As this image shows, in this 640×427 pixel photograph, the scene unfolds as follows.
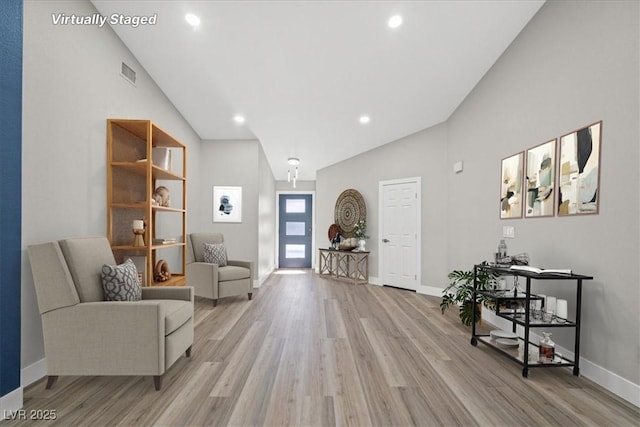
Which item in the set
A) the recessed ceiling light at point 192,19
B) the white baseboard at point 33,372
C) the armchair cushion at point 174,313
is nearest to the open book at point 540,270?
the armchair cushion at point 174,313

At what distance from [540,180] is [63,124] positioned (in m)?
4.19

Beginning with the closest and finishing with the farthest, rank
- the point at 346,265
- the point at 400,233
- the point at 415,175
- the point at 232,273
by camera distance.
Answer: the point at 232,273
the point at 415,175
the point at 400,233
the point at 346,265

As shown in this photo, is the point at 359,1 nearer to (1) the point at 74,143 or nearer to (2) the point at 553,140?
(2) the point at 553,140

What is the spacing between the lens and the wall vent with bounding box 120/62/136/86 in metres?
3.33

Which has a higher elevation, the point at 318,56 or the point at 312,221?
the point at 318,56

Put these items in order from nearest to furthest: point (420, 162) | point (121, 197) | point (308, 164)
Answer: point (121, 197) < point (420, 162) < point (308, 164)

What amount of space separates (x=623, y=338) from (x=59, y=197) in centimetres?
426

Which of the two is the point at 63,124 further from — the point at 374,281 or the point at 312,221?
the point at 312,221

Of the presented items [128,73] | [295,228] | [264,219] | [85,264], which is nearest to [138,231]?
[85,264]

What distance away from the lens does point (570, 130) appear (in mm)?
2621

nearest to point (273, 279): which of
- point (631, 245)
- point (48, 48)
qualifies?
point (48, 48)

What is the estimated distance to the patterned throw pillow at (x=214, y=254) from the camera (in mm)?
4637

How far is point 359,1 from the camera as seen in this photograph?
105 inches

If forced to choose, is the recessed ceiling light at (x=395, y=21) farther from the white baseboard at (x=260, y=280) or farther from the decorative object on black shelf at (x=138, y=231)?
the white baseboard at (x=260, y=280)
